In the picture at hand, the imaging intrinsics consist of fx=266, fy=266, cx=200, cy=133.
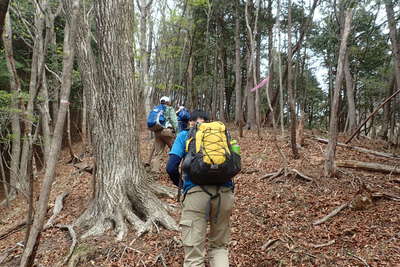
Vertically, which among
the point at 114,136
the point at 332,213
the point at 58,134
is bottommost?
the point at 332,213

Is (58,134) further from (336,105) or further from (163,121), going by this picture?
(336,105)

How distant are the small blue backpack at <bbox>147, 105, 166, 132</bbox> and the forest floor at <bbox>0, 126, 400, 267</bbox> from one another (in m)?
1.50

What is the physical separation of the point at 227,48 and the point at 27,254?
65.3ft

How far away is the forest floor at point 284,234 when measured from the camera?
3869 mm

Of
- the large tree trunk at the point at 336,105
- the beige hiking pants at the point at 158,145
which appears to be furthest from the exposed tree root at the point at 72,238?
the large tree trunk at the point at 336,105

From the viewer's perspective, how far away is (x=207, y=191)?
3.03m

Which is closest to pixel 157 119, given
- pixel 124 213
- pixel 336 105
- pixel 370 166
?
pixel 124 213

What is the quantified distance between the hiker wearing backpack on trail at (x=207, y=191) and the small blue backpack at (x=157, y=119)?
3.79 metres

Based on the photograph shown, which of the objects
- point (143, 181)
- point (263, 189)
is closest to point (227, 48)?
point (263, 189)

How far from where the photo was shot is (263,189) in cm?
652

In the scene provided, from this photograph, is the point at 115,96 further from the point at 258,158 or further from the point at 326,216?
the point at 258,158

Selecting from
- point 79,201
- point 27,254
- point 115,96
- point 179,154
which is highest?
point 115,96

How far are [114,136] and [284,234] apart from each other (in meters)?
3.39

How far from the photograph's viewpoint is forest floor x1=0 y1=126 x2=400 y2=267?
387 centimetres
